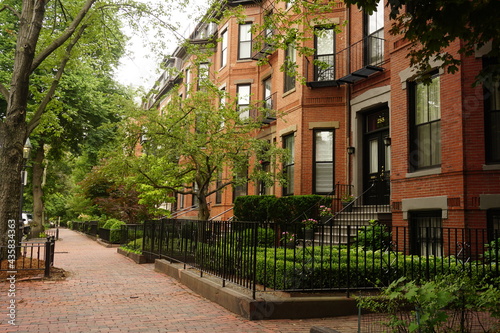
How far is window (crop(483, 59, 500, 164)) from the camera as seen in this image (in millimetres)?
10594

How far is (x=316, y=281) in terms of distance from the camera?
728 cm

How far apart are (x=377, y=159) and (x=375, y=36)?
13.4 ft

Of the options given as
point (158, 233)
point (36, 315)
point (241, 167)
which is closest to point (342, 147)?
point (241, 167)

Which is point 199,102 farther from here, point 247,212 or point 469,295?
point 469,295

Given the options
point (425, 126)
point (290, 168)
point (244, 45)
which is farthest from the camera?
point (244, 45)

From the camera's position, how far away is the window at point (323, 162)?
1698cm

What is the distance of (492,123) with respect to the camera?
10.7 metres

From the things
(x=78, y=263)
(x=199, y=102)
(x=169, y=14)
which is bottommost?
(x=78, y=263)

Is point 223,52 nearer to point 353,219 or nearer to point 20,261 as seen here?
point 353,219

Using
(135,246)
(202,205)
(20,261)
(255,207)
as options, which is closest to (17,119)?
(20,261)

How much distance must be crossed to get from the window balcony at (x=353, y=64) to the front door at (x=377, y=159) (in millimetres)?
1449

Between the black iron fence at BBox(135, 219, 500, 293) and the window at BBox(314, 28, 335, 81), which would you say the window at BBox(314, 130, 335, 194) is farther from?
the black iron fence at BBox(135, 219, 500, 293)

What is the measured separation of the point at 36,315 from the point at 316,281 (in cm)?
420

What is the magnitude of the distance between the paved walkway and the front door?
7.47 metres
